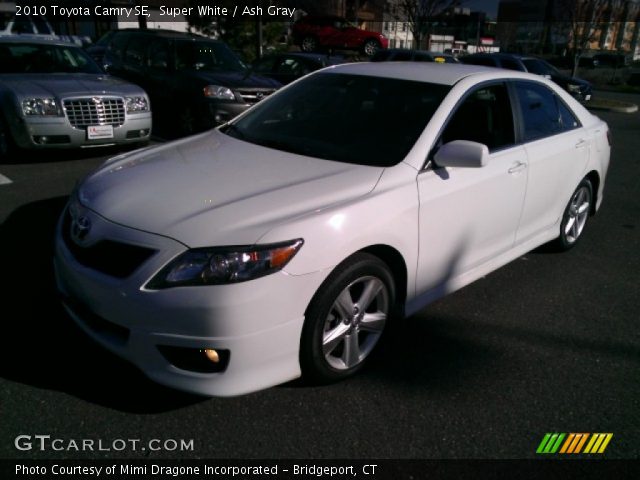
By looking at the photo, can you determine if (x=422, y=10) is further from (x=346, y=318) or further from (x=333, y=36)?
(x=346, y=318)

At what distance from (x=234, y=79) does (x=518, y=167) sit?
6.14m

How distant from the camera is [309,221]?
2451 millimetres

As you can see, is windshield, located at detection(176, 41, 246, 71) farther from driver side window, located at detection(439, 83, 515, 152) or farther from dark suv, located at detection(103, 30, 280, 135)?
driver side window, located at detection(439, 83, 515, 152)

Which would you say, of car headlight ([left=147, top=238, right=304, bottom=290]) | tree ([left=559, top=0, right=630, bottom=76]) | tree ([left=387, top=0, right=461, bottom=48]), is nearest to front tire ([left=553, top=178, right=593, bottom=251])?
car headlight ([left=147, top=238, right=304, bottom=290])

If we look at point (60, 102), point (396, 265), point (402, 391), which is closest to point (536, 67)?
point (60, 102)

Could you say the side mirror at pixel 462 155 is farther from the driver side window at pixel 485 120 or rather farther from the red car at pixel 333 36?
the red car at pixel 333 36

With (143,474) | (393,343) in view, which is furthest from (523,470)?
(143,474)

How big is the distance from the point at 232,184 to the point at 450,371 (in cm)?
155

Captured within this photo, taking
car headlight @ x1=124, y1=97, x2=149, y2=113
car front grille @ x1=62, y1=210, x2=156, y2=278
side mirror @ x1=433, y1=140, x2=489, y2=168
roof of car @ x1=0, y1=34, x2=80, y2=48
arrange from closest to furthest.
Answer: car front grille @ x1=62, y1=210, x2=156, y2=278, side mirror @ x1=433, y1=140, x2=489, y2=168, car headlight @ x1=124, y1=97, x2=149, y2=113, roof of car @ x1=0, y1=34, x2=80, y2=48

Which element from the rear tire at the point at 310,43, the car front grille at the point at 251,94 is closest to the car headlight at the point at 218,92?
the car front grille at the point at 251,94

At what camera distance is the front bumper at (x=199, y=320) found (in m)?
2.27

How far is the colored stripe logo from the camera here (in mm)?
2488

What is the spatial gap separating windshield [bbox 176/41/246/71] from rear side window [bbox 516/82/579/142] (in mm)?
6413

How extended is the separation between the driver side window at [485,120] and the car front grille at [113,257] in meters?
1.87
